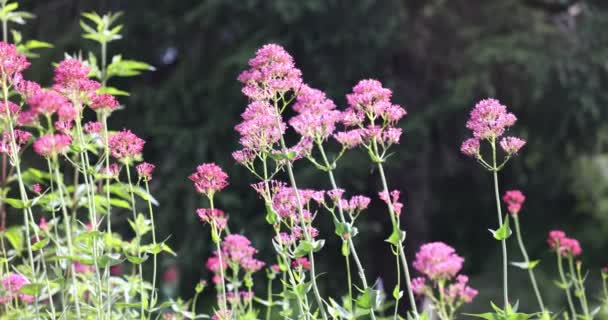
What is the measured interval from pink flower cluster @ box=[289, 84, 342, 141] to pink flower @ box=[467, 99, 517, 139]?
1.06 feet

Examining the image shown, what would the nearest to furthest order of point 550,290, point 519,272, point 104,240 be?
point 104,240
point 550,290
point 519,272

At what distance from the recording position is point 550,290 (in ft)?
27.6

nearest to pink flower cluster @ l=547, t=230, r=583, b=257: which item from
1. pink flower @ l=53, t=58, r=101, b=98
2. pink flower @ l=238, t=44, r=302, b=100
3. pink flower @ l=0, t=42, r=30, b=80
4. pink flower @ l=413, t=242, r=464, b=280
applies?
pink flower @ l=413, t=242, r=464, b=280

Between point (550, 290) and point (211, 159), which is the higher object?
point (211, 159)

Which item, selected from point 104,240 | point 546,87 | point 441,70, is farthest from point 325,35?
point 104,240

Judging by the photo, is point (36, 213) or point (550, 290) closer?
point (36, 213)

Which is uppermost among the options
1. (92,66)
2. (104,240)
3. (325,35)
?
(325,35)

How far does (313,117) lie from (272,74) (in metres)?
0.14

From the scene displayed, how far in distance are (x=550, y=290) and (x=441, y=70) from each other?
8.65ft

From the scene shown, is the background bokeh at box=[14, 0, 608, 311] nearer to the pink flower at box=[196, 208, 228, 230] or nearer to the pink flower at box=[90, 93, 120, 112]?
the pink flower at box=[196, 208, 228, 230]

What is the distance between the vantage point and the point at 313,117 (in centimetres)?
185

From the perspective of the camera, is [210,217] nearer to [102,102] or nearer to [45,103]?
[102,102]

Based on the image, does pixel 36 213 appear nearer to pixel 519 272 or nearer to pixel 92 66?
pixel 92 66

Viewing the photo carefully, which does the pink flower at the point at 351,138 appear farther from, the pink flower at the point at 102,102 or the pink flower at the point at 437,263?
the pink flower at the point at 102,102
